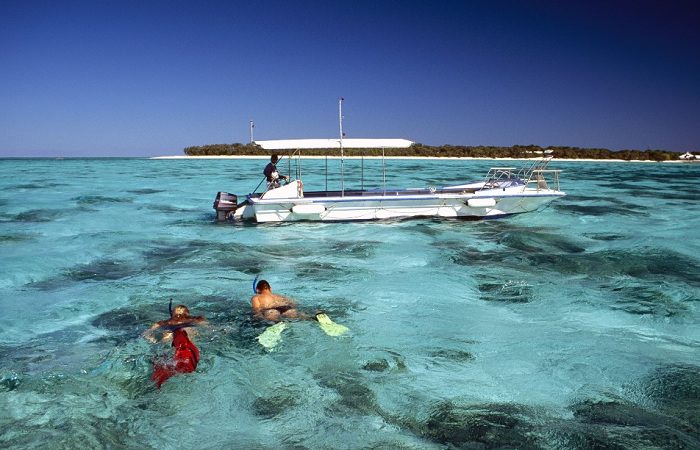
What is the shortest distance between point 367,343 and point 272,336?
1416 mm

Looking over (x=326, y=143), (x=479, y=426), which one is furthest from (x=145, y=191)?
(x=479, y=426)

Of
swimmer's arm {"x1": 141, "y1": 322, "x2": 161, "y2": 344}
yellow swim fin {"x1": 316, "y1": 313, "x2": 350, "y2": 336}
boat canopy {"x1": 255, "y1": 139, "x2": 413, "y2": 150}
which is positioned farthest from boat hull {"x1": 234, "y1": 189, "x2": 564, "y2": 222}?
swimmer's arm {"x1": 141, "y1": 322, "x2": 161, "y2": 344}

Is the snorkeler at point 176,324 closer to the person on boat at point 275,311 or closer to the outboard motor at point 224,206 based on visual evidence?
the person on boat at point 275,311

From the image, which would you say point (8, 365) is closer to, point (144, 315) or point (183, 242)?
point (144, 315)

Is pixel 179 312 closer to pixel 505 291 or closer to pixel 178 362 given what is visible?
pixel 178 362

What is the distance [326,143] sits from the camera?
15781mm

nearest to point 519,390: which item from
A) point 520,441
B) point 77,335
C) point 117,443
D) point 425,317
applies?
point 520,441

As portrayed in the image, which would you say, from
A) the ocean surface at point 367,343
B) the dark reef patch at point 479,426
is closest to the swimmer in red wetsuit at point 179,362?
the ocean surface at point 367,343

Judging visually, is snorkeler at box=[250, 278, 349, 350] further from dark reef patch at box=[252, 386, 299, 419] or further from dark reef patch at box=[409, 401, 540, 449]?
dark reef patch at box=[409, 401, 540, 449]

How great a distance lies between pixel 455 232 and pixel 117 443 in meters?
12.3

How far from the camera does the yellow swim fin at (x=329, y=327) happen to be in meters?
7.68

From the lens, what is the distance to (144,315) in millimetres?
8562

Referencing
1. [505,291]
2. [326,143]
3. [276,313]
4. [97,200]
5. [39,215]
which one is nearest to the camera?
[276,313]

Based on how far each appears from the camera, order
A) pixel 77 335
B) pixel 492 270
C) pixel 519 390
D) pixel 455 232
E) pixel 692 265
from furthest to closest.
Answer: pixel 455 232
pixel 692 265
pixel 492 270
pixel 77 335
pixel 519 390
